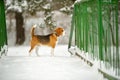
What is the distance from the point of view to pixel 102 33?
8547 millimetres

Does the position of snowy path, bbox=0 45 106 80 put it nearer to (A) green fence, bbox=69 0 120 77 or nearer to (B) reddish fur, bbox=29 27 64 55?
(A) green fence, bbox=69 0 120 77

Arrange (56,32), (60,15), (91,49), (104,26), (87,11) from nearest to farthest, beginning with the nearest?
(104,26) → (91,49) → (87,11) → (56,32) → (60,15)

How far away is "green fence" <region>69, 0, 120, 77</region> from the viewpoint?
23.9ft

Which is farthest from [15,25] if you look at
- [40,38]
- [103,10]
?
[103,10]

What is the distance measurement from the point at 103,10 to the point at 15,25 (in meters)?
17.1

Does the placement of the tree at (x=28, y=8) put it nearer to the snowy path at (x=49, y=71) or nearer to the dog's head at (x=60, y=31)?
the dog's head at (x=60, y=31)

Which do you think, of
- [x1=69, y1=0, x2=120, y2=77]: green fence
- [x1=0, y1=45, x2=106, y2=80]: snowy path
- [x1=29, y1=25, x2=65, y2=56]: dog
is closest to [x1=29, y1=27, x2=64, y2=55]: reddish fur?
[x1=29, y1=25, x2=65, y2=56]: dog

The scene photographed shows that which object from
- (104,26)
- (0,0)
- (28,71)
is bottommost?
(28,71)

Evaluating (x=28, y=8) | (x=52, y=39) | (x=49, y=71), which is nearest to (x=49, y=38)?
(x=52, y=39)

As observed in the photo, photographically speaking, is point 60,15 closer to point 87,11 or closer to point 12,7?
point 12,7

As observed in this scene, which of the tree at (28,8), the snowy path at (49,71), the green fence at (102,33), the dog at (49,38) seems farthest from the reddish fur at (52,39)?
the tree at (28,8)

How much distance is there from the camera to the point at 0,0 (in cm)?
1308

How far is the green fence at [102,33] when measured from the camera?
7.29m

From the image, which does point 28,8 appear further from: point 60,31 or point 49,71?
point 49,71
